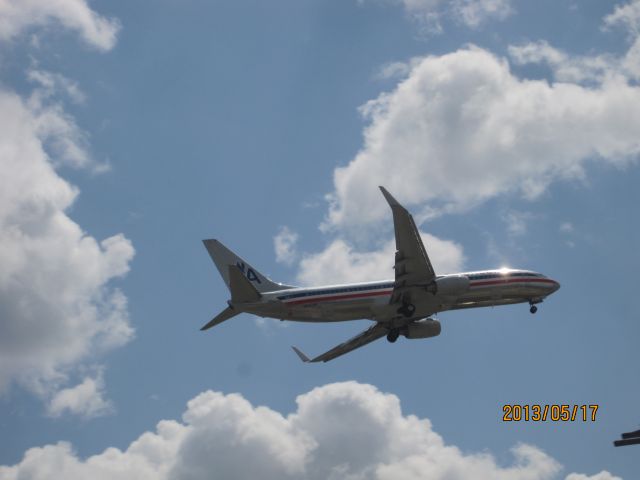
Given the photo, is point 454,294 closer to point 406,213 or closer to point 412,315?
point 412,315

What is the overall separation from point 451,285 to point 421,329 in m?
8.49

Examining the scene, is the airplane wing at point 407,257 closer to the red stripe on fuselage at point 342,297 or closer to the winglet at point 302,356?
the red stripe on fuselage at point 342,297

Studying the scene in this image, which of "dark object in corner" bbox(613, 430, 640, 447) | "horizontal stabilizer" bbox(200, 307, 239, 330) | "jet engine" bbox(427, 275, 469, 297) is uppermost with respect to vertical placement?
"jet engine" bbox(427, 275, 469, 297)

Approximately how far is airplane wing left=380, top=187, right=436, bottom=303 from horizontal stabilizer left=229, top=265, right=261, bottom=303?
11.2 meters

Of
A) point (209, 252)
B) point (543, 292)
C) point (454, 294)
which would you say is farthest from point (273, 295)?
point (543, 292)

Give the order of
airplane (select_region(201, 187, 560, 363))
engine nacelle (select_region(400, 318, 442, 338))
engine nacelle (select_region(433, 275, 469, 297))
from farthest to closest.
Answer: engine nacelle (select_region(400, 318, 442, 338)), engine nacelle (select_region(433, 275, 469, 297)), airplane (select_region(201, 187, 560, 363))

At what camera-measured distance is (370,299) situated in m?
67.3

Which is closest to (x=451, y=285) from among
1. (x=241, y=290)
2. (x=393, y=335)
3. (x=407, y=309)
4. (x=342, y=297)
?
(x=407, y=309)

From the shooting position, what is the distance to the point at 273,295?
6506cm

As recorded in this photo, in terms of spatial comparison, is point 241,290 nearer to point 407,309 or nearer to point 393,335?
point 407,309

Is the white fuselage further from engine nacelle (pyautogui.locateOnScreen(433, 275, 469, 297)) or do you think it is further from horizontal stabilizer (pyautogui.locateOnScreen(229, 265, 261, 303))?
horizontal stabilizer (pyautogui.locateOnScreen(229, 265, 261, 303))

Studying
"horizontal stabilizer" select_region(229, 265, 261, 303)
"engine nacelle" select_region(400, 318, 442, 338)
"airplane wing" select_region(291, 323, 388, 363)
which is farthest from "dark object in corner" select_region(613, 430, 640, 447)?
"airplane wing" select_region(291, 323, 388, 363)

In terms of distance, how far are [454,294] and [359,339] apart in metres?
13.1

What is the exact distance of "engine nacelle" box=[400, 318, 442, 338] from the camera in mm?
72312
